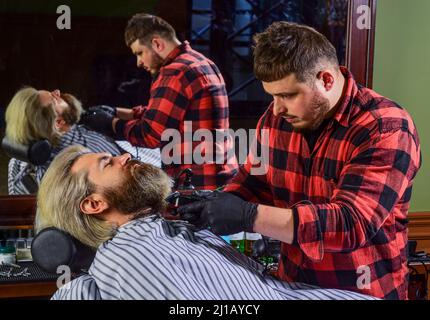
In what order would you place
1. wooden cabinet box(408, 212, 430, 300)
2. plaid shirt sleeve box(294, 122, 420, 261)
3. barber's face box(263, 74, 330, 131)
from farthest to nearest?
wooden cabinet box(408, 212, 430, 300) → barber's face box(263, 74, 330, 131) → plaid shirt sleeve box(294, 122, 420, 261)

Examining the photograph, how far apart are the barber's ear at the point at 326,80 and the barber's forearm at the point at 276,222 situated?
0.37 meters

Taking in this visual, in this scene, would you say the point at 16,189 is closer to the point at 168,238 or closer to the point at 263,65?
the point at 168,238

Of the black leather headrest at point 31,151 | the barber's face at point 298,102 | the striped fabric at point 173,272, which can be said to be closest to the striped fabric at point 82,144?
the black leather headrest at point 31,151

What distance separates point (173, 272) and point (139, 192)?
338 mm

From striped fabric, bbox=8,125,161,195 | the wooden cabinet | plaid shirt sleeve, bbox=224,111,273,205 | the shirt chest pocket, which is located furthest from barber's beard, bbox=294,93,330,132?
the wooden cabinet

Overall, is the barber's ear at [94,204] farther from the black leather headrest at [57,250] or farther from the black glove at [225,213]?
the black glove at [225,213]

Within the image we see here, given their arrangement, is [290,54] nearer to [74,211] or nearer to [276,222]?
[276,222]

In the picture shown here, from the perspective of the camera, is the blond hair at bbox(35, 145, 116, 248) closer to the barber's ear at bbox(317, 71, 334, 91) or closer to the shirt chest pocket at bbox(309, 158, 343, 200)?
the shirt chest pocket at bbox(309, 158, 343, 200)

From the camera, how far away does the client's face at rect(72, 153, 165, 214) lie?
186 cm

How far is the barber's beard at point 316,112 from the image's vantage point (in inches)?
68.2

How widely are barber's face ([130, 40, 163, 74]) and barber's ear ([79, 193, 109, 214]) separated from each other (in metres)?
0.65

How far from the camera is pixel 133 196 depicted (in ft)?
6.17

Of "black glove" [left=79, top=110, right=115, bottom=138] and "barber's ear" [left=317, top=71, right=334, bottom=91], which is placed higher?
"barber's ear" [left=317, top=71, right=334, bottom=91]
